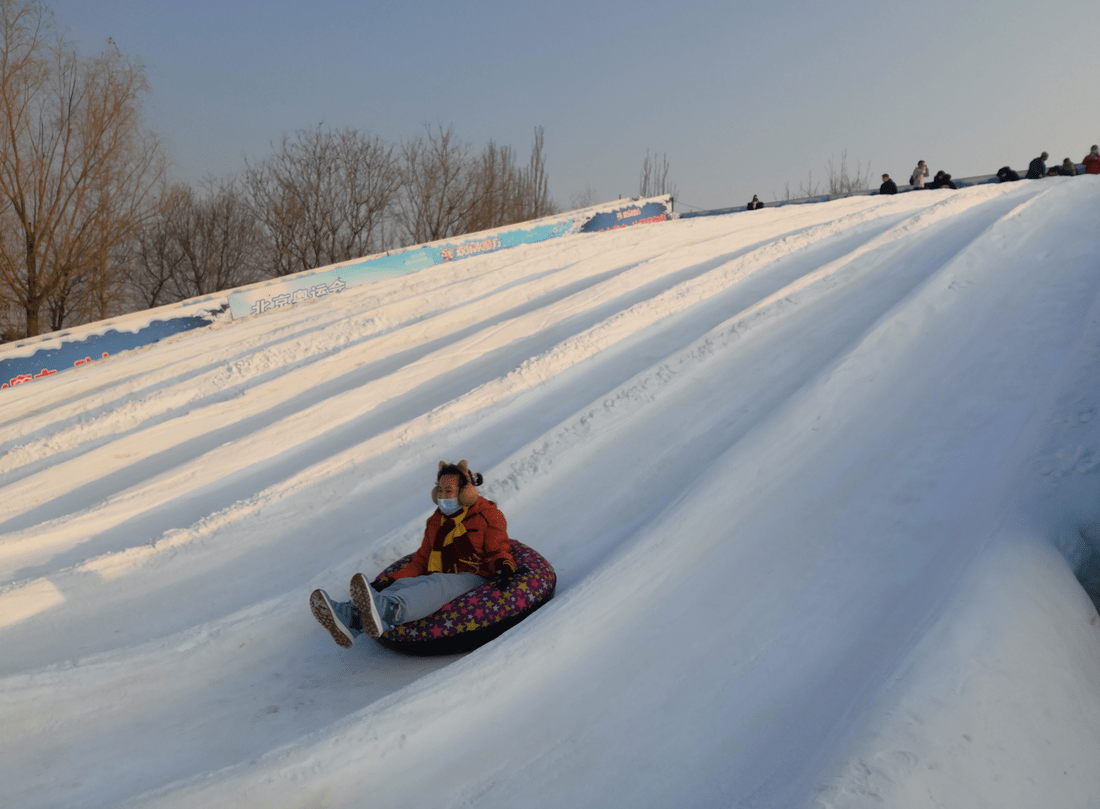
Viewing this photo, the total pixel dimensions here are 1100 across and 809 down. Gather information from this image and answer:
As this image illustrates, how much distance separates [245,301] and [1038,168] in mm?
13469

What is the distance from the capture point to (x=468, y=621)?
3330 mm

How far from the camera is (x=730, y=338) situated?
21.4ft

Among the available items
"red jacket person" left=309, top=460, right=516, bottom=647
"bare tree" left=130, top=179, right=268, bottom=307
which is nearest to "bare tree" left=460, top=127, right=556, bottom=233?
"bare tree" left=130, top=179, right=268, bottom=307

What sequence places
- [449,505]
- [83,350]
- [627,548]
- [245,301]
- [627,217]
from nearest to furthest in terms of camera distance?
[449,505], [627,548], [83,350], [245,301], [627,217]

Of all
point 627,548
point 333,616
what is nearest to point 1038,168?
point 627,548

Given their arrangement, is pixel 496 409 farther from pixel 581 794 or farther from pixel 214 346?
pixel 214 346

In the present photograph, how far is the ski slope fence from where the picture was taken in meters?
9.02

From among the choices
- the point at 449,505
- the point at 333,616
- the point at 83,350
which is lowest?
the point at 333,616

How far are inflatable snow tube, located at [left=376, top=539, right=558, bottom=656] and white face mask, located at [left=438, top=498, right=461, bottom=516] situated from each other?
41 centimetres

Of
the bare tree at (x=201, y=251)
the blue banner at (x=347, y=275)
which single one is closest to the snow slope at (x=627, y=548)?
the blue banner at (x=347, y=275)

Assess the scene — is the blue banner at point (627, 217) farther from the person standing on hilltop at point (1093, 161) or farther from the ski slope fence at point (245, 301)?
the person standing on hilltop at point (1093, 161)

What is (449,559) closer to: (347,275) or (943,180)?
(347,275)

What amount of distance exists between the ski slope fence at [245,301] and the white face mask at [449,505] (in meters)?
7.68

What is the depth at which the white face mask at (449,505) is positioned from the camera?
3.67 metres
